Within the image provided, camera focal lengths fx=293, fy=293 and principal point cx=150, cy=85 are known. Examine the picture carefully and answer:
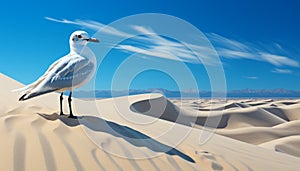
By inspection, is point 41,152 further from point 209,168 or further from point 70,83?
point 209,168

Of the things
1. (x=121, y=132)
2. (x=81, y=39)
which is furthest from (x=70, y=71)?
(x=121, y=132)

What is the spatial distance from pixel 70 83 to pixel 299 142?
29.6 ft

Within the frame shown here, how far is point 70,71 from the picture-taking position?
4434 millimetres

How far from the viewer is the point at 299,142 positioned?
10.4 meters

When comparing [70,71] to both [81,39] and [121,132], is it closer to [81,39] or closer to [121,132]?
[81,39]

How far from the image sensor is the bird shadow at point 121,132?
4199 mm

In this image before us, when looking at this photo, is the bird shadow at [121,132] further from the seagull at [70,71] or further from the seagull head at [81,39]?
the seagull head at [81,39]

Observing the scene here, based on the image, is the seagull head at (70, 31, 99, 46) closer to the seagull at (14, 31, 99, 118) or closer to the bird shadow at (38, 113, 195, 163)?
the seagull at (14, 31, 99, 118)

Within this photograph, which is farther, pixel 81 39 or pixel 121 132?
pixel 81 39

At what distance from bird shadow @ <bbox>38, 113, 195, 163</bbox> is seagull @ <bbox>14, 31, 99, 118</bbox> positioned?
0.48 meters

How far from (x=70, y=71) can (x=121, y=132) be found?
1.21 metres

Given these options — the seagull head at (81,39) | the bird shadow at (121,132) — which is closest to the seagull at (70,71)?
the seagull head at (81,39)

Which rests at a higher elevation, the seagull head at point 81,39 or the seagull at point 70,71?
the seagull head at point 81,39

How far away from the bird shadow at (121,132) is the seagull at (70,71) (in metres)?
0.48
